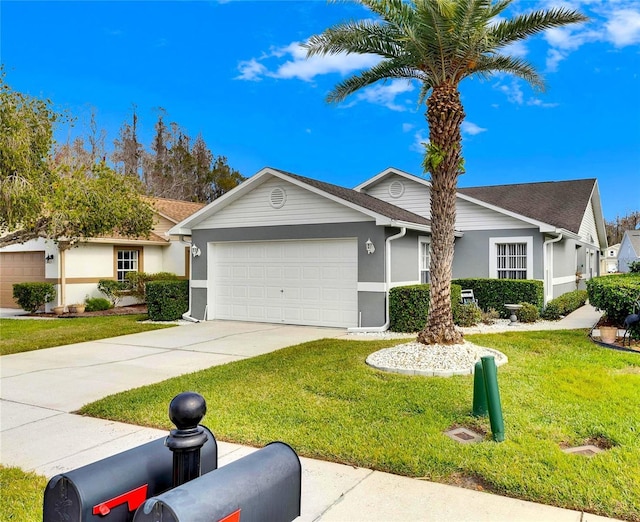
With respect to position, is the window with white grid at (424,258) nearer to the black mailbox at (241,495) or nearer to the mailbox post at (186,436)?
the black mailbox at (241,495)

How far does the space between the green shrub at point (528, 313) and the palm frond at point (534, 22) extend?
25.0 ft

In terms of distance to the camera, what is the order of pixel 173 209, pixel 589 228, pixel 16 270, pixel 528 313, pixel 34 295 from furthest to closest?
1. pixel 173 209
2. pixel 589 228
3. pixel 16 270
4. pixel 34 295
5. pixel 528 313

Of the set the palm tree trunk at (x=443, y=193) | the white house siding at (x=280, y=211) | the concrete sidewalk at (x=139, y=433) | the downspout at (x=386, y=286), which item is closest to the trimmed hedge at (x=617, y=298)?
the palm tree trunk at (x=443, y=193)

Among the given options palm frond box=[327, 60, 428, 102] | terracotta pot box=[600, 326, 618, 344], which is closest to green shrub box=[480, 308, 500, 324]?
terracotta pot box=[600, 326, 618, 344]

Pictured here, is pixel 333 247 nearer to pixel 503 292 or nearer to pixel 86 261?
pixel 503 292

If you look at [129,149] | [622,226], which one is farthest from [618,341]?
[622,226]

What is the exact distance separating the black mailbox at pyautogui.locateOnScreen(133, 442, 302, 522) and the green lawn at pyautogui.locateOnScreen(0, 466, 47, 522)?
2.17m

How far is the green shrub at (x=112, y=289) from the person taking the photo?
18.3 metres

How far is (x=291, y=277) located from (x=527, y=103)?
1660 cm

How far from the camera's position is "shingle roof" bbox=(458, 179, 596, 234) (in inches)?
689

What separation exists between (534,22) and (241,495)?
9.00m

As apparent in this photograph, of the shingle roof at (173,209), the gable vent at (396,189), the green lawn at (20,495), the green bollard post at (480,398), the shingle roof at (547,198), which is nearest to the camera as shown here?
the green lawn at (20,495)

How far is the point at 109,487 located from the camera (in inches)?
83.9

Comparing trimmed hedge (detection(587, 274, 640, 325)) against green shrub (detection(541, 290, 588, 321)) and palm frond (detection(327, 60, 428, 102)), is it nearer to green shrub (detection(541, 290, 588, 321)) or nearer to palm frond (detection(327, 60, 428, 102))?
green shrub (detection(541, 290, 588, 321))
